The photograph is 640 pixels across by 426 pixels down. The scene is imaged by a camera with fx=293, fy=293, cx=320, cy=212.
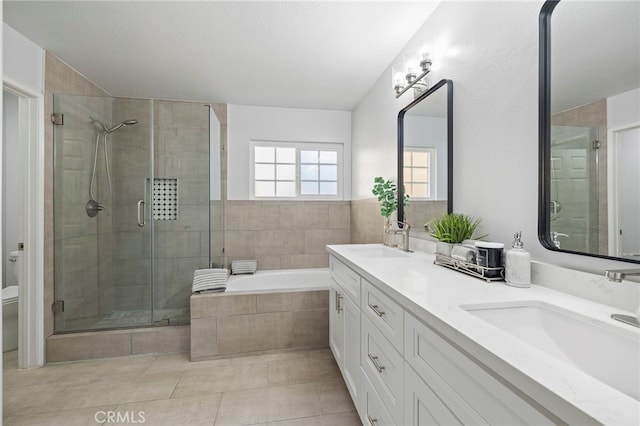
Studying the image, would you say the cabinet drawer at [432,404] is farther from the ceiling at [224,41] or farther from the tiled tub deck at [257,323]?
the ceiling at [224,41]

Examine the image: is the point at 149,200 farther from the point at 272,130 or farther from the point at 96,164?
the point at 272,130

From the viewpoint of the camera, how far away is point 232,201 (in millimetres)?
3365

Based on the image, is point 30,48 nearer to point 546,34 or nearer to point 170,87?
point 170,87

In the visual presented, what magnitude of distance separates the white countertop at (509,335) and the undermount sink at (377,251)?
0.61 m

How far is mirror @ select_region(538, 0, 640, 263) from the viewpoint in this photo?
80 centimetres

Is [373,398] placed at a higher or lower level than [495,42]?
lower

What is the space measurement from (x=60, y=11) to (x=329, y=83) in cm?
194

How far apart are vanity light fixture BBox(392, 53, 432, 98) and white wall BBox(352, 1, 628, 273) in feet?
0.21

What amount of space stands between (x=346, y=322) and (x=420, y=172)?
3.52ft

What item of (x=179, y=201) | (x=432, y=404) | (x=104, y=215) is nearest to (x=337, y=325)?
(x=432, y=404)

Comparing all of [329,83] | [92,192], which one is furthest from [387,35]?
[92,192]

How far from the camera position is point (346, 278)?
1.70 m

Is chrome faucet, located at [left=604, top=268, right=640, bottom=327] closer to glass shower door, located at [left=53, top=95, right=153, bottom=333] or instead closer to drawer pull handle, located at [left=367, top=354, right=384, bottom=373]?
drawer pull handle, located at [left=367, top=354, right=384, bottom=373]

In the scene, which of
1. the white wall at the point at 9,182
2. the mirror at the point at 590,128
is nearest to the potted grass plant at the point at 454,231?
the mirror at the point at 590,128
